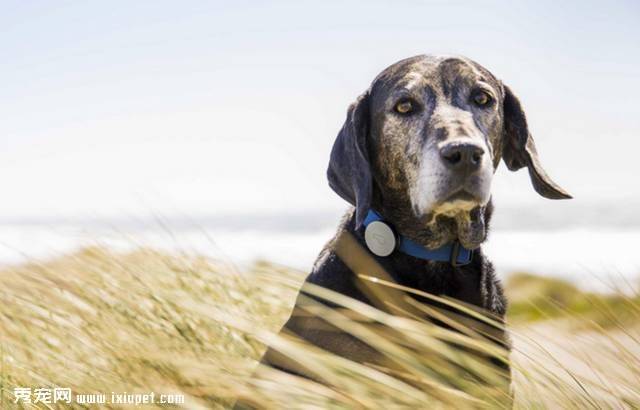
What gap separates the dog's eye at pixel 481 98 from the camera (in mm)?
3537

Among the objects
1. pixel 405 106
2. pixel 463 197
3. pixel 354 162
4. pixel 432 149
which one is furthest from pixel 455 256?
pixel 405 106

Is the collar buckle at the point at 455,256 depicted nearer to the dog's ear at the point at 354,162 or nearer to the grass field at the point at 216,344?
the grass field at the point at 216,344

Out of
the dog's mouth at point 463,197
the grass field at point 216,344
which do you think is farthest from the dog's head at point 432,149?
the grass field at point 216,344

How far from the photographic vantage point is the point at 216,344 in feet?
11.8

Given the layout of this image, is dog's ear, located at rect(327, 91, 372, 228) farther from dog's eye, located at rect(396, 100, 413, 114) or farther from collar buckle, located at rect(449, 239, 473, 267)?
collar buckle, located at rect(449, 239, 473, 267)

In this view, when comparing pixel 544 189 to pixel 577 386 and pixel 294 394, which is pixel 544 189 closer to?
pixel 577 386

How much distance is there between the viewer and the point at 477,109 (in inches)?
138

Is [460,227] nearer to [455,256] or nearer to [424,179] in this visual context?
[455,256]

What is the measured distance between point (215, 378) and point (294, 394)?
0.30m

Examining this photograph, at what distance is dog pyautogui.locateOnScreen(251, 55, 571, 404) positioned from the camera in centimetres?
311

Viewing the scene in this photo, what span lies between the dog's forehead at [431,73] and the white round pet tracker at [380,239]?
69 cm

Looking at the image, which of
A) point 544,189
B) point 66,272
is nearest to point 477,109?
point 544,189

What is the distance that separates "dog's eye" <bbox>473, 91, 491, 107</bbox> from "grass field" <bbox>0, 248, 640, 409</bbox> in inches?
36.8

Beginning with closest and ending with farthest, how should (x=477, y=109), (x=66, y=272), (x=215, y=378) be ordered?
(x=215, y=378), (x=477, y=109), (x=66, y=272)
